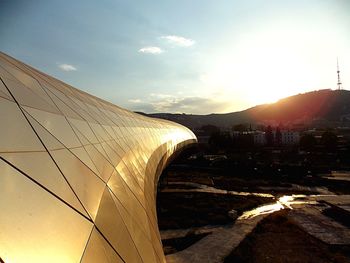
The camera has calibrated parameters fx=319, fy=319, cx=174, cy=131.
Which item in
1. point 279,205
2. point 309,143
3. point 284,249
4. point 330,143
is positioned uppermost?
point 309,143

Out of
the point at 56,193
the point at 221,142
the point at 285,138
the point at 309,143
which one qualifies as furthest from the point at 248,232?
the point at 285,138

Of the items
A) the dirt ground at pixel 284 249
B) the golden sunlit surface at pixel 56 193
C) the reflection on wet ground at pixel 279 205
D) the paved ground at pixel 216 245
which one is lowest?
the reflection on wet ground at pixel 279 205

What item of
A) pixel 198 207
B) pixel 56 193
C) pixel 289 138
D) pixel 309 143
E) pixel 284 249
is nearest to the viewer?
pixel 56 193

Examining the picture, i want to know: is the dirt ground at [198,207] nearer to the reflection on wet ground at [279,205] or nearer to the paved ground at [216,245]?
the reflection on wet ground at [279,205]

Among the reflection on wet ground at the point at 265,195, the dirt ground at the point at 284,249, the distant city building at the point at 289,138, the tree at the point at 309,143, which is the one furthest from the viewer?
the distant city building at the point at 289,138

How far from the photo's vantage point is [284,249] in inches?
918

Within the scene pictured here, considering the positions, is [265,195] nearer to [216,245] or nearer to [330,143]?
[216,245]

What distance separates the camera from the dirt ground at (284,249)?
21.6 meters

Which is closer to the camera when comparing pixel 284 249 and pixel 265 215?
pixel 284 249

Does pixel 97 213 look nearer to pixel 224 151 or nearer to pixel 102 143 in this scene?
pixel 102 143

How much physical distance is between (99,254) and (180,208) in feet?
101

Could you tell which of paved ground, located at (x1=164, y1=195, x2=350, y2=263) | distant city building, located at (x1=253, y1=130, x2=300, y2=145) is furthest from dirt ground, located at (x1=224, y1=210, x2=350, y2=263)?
distant city building, located at (x1=253, y1=130, x2=300, y2=145)

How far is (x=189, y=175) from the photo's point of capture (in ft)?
213

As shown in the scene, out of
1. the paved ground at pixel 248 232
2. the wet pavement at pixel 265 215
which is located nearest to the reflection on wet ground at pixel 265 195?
the wet pavement at pixel 265 215
